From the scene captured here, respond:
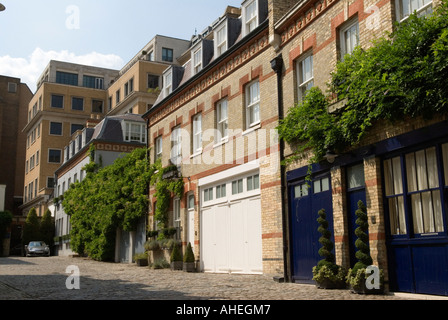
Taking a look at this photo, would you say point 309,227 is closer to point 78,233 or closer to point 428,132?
point 428,132

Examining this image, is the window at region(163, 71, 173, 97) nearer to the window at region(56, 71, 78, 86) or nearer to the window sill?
the window sill

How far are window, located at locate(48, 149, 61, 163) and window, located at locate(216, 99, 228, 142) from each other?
4349 centimetres

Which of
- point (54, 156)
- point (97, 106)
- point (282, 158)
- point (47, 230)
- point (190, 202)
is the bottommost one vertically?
point (190, 202)

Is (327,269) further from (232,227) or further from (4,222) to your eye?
(4,222)

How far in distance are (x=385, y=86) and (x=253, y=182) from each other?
7611mm

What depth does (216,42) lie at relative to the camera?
2019 centimetres

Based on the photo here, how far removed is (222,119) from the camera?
19.1 meters

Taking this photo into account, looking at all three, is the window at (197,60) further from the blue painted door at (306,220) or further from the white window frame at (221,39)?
the blue painted door at (306,220)

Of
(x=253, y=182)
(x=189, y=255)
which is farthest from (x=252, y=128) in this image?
(x=189, y=255)

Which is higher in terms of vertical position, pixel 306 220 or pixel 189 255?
pixel 306 220

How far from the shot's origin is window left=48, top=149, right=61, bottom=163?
58406 mm

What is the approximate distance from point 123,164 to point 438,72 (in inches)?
860

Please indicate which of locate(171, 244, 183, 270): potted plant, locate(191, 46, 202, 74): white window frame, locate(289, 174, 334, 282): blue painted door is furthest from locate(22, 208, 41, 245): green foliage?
locate(289, 174, 334, 282): blue painted door
